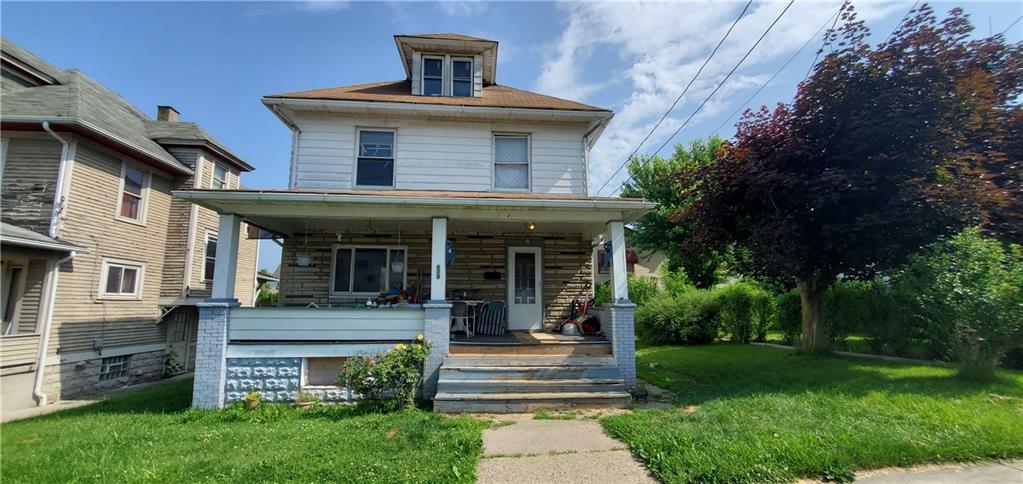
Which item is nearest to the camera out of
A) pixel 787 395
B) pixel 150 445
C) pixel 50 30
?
pixel 150 445

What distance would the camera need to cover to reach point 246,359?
6.93 m

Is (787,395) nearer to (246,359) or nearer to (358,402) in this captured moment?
(358,402)

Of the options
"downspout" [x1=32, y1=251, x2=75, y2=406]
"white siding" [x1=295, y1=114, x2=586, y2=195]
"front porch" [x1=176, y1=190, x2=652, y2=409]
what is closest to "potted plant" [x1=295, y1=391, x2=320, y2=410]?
"front porch" [x1=176, y1=190, x2=652, y2=409]

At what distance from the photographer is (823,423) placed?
503 centimetres

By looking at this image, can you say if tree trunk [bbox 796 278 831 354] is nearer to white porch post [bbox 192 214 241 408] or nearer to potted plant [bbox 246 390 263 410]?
potted plant [bbox 246 390 263 410]

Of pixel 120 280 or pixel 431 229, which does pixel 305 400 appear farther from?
pixel 120 280

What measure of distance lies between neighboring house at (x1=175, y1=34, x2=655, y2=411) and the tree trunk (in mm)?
4958

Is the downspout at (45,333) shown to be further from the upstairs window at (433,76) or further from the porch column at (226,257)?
the upstairs window at (433,76)

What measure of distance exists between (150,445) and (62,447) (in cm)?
109

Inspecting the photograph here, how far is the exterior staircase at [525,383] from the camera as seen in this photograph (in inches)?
255

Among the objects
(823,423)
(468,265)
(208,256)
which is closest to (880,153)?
(823,423)

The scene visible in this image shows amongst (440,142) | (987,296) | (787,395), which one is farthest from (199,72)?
(987,296)

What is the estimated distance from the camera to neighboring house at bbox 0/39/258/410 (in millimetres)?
9297

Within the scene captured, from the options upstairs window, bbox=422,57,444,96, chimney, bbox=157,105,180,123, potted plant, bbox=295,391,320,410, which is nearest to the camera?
potted plant, bbox=295,391,320,410
